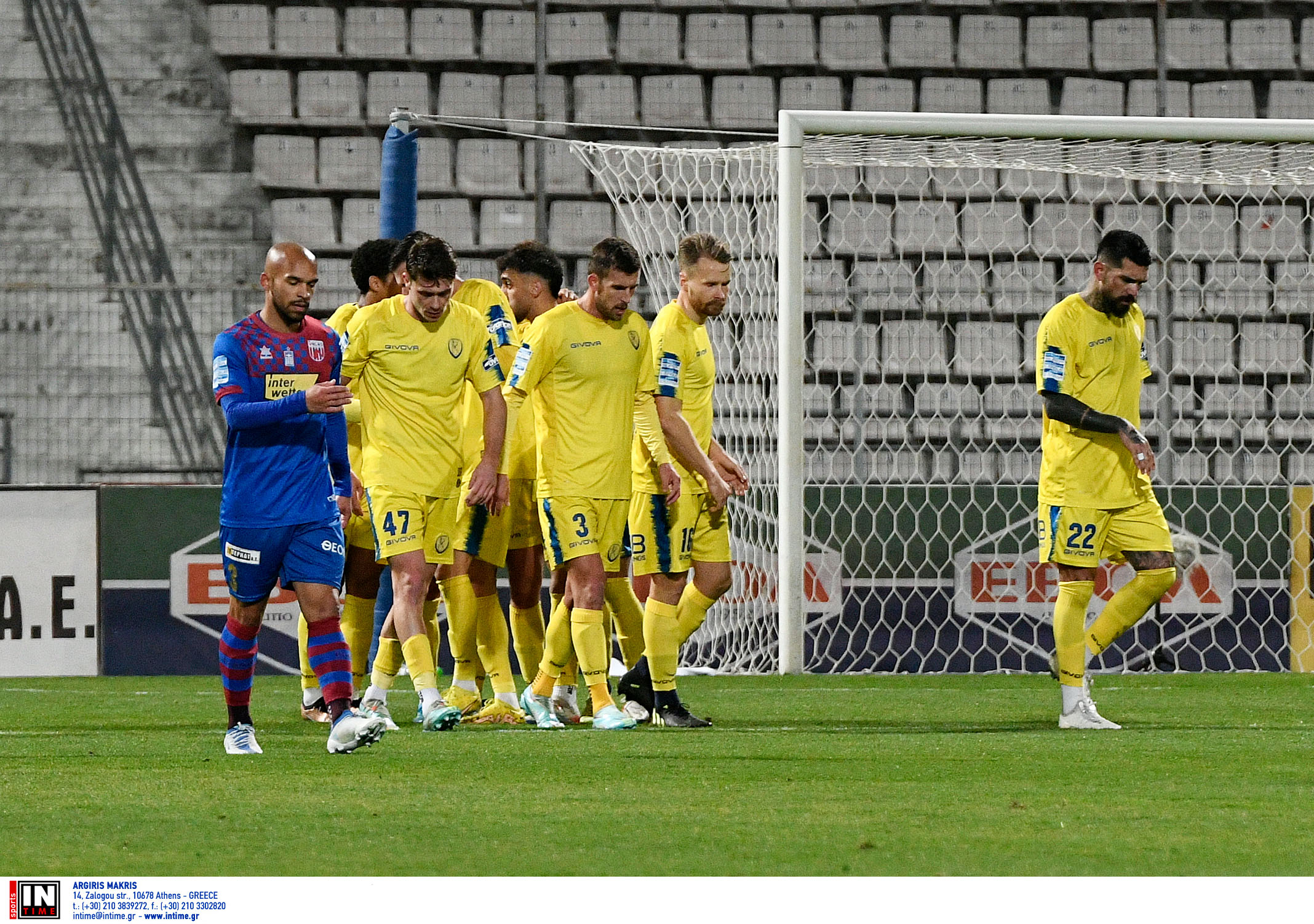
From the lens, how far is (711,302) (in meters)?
6.04

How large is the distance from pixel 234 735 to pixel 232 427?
912 millimetres

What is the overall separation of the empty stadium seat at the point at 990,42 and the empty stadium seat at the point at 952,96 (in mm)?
242

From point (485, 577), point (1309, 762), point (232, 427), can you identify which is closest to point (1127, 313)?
point (1309, 762)

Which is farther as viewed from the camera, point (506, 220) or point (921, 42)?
point (921, 42)

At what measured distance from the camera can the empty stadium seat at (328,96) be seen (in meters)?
13.2

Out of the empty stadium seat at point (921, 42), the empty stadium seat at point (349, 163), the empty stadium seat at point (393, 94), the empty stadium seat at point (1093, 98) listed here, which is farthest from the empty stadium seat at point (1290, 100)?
the empty stadium seat at point (349, 163)

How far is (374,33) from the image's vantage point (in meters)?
13.4

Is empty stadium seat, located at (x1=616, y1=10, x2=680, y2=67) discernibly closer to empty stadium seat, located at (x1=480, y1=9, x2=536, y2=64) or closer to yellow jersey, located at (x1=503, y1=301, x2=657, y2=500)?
empty stadium seat, located at (x1=480, y1=9, x2=536, y2=64)

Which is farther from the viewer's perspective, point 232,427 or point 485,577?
point 485,577

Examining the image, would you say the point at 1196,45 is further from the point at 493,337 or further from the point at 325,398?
the point at 325,398

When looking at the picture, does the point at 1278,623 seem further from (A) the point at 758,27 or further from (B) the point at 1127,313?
(A) the point at 758,27

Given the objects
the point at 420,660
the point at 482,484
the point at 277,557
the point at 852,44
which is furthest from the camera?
the point at 852,44

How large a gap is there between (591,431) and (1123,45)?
30.0 feet
